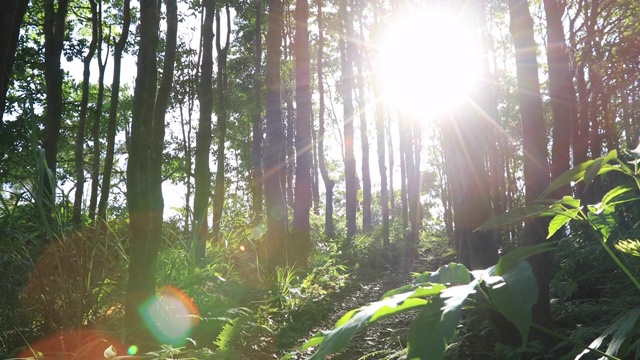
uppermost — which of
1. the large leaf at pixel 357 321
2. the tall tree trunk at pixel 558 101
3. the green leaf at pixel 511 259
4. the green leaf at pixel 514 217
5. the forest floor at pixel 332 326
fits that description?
the tall tree trunk at pixel 558 101

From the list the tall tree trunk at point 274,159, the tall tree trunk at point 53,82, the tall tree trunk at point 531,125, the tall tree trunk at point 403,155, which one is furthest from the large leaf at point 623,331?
the tall tree trunk at point 403,155

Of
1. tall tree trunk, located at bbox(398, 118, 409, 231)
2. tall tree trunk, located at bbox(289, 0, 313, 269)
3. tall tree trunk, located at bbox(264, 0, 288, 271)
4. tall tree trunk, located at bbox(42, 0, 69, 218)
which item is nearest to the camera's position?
tall tree trunk, located at bbox(264, 0, 288, 271)

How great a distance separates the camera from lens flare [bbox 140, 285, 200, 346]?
5.10 metres

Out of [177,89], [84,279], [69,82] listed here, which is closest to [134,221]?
[84,279]

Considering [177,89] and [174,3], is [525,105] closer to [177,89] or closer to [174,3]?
[174,3]

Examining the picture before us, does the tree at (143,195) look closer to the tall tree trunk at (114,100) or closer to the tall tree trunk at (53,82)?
the tall tree trunk at (53,82)

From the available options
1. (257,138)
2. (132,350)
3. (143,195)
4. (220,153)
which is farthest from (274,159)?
(257,138)

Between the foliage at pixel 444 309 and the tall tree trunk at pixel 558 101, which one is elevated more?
the tall tree trunk at pixel 558 101

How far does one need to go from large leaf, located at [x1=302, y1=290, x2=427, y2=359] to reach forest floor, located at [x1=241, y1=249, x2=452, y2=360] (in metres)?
2.50

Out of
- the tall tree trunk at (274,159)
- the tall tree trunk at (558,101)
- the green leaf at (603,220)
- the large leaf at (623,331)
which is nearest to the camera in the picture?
the large leaf at (623,331)

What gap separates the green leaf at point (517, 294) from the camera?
2.38 ft

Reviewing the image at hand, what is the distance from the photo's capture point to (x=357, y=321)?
85 centimetres

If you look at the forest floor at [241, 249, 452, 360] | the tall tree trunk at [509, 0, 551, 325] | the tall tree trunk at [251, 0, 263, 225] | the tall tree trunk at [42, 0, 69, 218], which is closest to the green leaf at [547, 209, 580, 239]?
the forest floor at [241, 249, 452, 360]

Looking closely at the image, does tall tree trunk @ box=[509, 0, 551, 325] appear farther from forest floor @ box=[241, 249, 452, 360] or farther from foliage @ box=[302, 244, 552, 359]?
foliage @ box=[302, 244, 552, 359]
